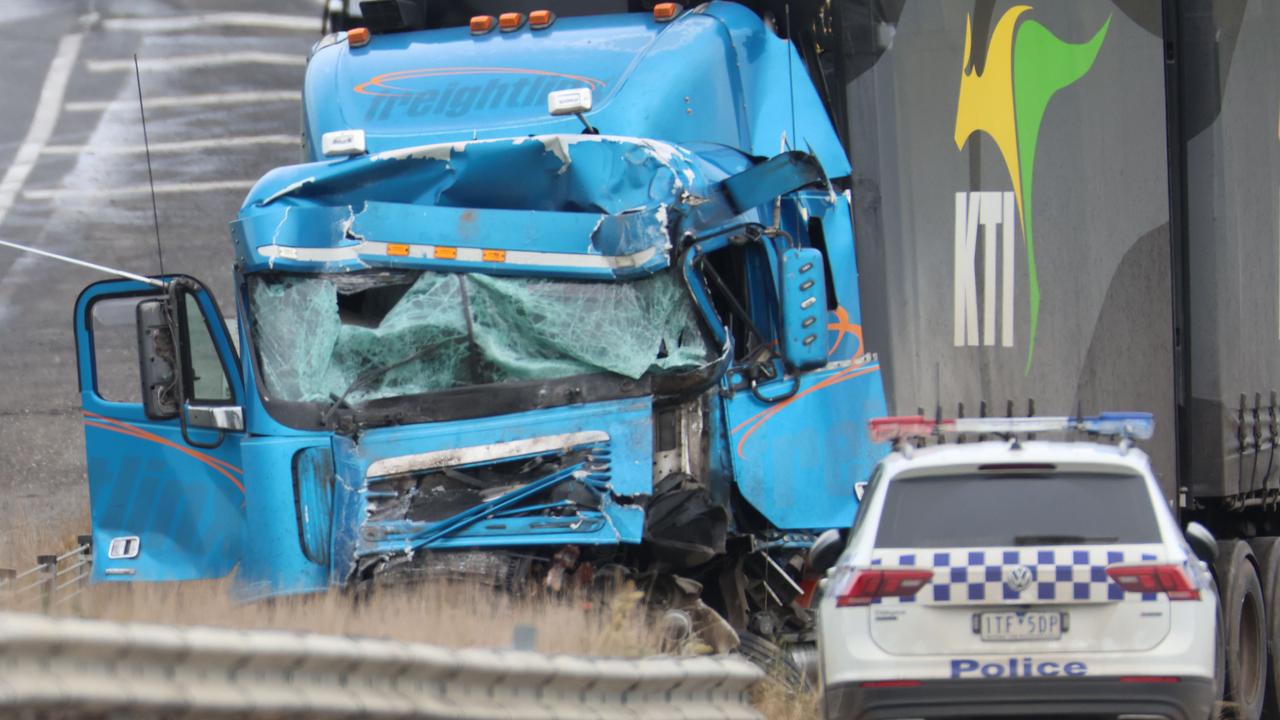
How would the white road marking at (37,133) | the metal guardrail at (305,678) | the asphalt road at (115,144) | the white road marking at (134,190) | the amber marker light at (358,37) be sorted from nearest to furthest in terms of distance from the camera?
the metal guardrail at (305,678)
the amber marker light at (358,37)
the asphalt road at (115,144)
the white road marking at (37,133)
the white road marking at (134,190)

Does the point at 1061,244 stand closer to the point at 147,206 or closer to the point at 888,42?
the point at 888,42

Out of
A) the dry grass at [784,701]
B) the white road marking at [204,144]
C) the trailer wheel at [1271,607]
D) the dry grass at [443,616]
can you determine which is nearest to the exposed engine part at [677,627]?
the dry grass at [443,616]

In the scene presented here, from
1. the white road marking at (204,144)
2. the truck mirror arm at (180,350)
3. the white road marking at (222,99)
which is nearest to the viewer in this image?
the truck mirror arm at (180,350)

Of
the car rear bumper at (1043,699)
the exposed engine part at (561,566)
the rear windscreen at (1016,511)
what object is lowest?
the car rear bumper at (1043,699)

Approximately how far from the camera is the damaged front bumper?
8.62 m

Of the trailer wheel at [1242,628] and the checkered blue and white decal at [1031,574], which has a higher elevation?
the checkered blue and white decal at [1031,574]

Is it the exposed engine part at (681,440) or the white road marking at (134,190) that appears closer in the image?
the exposed engine part at (681,440)

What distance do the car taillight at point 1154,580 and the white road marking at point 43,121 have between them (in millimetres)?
18465

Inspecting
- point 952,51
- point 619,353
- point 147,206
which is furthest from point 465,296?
point 147,206

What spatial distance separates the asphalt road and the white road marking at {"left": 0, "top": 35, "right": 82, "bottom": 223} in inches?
0.7

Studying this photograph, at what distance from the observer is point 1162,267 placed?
11.3 metres

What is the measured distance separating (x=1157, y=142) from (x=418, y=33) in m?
4.41

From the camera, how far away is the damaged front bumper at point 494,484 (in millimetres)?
8625

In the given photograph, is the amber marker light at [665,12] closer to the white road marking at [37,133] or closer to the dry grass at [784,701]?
the dry grass at [784,701]
